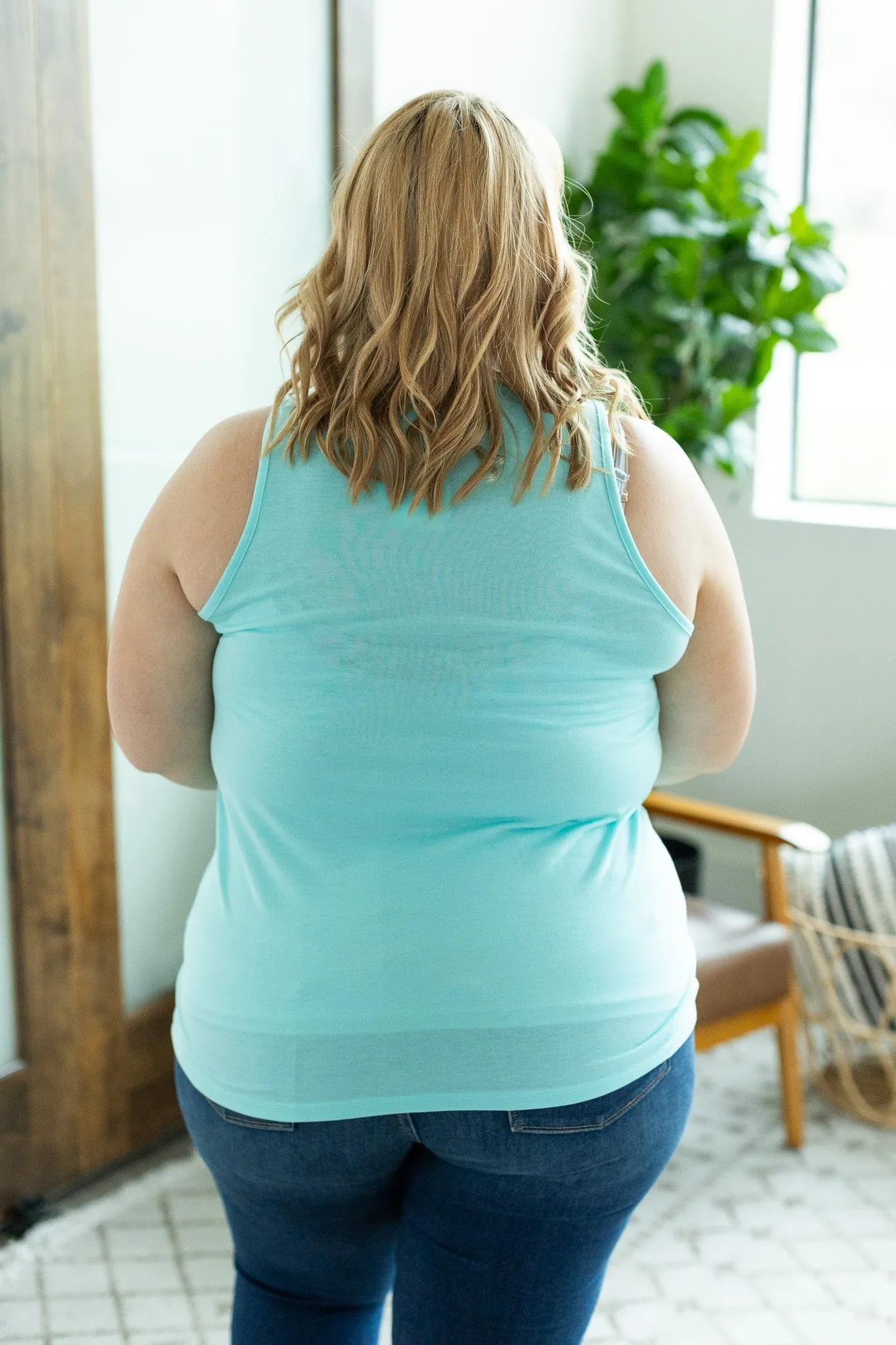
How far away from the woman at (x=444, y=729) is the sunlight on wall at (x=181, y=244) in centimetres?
111

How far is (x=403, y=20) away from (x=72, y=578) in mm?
1275

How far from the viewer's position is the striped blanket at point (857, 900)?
7.36 ft

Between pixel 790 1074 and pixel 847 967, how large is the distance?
8.6 inches

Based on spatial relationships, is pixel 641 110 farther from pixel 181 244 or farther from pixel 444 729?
pixel 444 729

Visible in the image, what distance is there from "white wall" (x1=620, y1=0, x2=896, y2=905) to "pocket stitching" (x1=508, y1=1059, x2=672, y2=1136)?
203 cm

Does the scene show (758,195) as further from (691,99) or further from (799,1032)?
(799,1032)

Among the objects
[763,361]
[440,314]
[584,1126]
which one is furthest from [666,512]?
[763,361]

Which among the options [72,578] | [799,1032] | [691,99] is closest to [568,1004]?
[72,578]

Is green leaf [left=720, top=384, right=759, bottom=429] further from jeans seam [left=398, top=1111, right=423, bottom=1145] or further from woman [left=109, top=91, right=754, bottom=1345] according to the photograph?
jeans seam [left=398, top=1111, right=423, bottom=1145]

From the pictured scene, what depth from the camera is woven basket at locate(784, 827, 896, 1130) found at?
2.23 metres

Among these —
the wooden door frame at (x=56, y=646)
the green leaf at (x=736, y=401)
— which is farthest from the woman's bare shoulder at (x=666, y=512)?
the green leaf at (x=736, y=401)

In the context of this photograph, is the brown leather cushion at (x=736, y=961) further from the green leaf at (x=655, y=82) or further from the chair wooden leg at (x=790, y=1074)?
the green leaf at (x=655, y=82)

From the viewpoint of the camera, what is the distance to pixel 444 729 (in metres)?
0.80

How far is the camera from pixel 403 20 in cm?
234
